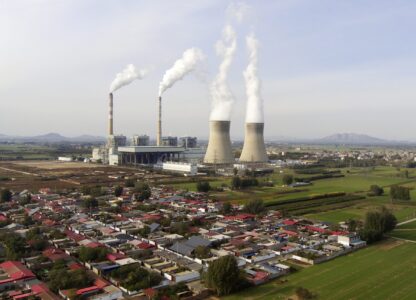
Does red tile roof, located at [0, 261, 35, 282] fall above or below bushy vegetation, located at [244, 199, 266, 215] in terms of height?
below

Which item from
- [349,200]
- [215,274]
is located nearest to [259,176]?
[349,200]

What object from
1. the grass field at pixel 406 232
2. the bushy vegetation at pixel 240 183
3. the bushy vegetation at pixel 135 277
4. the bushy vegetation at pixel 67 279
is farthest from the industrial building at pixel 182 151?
the bushy vegetation at pixel 67 279

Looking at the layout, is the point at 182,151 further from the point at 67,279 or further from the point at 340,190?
the point at 67,279

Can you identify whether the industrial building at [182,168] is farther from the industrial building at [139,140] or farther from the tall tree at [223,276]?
the tall tree at [223,276]

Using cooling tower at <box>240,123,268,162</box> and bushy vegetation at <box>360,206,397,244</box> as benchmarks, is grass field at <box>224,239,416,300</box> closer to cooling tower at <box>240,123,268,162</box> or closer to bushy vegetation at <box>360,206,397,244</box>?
bushy vegetation at <box>360,206,397,244</box>

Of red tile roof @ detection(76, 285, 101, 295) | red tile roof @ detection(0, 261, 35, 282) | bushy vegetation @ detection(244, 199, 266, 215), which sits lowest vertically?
red tile roof @ detection(76, 285, 101, 295)

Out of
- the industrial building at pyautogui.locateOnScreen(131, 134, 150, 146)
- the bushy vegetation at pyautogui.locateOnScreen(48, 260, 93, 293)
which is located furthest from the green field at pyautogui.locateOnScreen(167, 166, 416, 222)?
the industrial building at pyautogui.locateOnScreen(131, 134, 150, 146)

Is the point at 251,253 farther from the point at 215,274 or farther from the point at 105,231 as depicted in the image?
the point at 105,231
